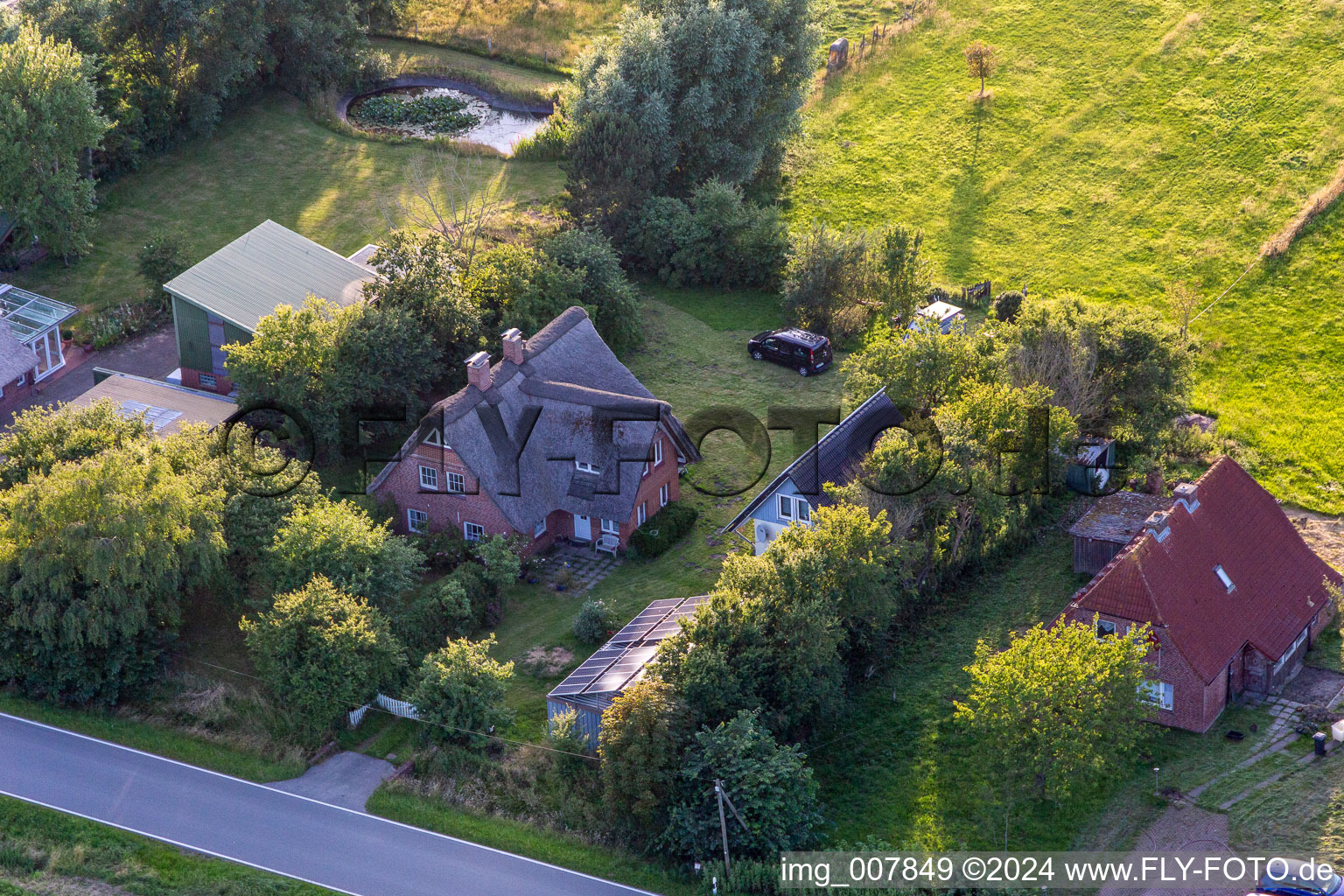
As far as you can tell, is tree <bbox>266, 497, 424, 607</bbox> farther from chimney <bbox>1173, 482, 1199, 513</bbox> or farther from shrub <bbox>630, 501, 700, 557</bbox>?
chimney <bbox>1173, 482, 1199, 513</bbox>

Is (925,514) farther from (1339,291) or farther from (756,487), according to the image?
(1339,291)

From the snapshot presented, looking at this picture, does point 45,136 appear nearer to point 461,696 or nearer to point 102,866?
point 461,696

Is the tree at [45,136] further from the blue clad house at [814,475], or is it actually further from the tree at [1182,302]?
the tree at [1182,302]

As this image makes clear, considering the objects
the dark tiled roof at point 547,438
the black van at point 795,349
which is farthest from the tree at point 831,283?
the dark tiled roof at point 547,438

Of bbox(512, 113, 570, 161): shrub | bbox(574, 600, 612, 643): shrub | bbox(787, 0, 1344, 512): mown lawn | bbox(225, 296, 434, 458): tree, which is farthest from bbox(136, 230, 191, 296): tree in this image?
bbox(787, 0, 1344, 512): mown lawn

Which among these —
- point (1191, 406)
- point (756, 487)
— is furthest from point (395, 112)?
point (1191, 406)
